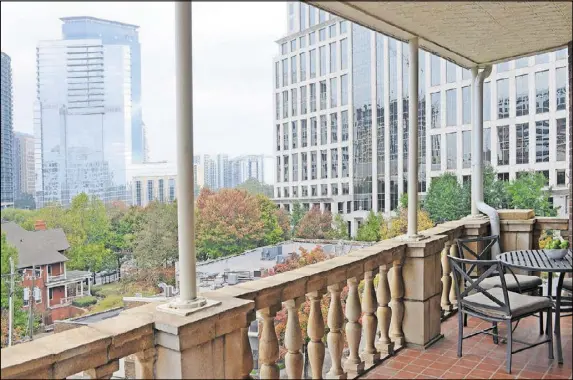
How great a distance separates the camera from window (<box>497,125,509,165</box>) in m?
21.4

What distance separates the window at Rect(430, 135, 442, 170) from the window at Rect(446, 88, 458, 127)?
137cm

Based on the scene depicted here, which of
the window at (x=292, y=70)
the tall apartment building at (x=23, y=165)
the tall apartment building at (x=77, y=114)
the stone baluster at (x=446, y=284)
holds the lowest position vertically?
the stone baluster at (x=446, y=284)

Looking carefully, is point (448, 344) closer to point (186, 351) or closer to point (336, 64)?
point (186, 351)

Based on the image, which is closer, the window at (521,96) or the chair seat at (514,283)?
the chair seat at (514,283)

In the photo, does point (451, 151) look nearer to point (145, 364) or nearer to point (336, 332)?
point (336, 332)

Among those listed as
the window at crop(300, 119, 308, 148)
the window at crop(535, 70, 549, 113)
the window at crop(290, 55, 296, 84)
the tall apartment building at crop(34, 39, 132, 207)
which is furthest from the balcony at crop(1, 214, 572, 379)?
the window at crop(290, 55, 296, 84)

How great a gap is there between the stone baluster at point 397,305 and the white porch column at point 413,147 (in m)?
0.28

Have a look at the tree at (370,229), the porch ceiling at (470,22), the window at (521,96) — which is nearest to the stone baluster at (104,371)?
the porch ceiling at (470,22)

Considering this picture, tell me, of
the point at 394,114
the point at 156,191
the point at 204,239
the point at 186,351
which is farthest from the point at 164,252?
the point at 394,114

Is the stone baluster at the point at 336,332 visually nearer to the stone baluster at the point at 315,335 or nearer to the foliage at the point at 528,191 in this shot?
the stone baluster at the point at 315,335

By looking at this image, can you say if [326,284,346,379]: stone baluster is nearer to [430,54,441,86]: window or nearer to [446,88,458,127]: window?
[446,88,458,127]: window

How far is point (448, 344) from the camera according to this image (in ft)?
9.94

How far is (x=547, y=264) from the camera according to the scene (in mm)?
2770

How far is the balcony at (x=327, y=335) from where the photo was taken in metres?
1.42
